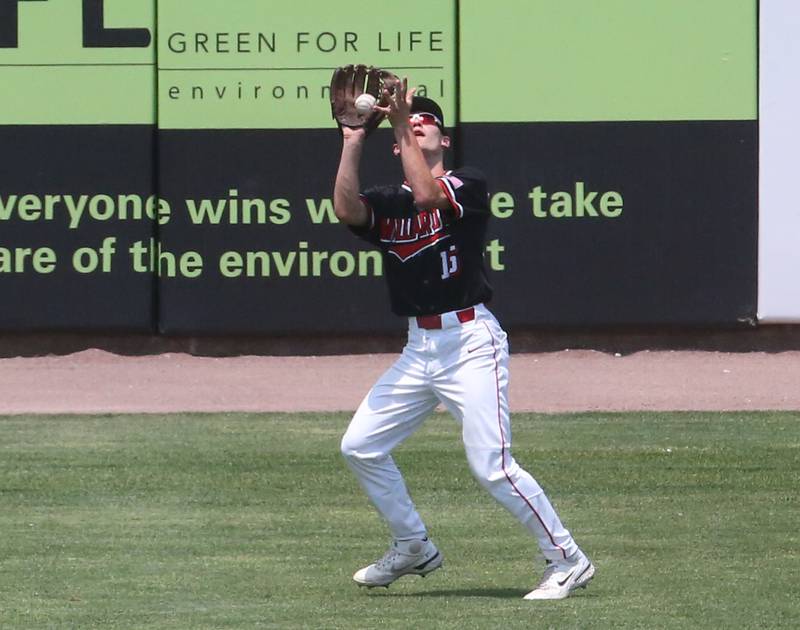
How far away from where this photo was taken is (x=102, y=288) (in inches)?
576

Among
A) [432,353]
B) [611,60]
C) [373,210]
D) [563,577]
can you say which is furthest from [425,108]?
[611,60]

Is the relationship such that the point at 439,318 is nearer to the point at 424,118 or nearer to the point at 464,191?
the point at 464,191

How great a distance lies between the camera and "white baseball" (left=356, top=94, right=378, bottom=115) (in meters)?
6.67

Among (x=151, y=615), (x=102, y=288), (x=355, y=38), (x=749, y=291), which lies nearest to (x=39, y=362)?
(x=102, y=288)

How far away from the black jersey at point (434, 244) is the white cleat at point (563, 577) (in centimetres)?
101

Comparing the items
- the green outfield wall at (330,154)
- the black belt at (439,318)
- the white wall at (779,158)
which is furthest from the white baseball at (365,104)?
the white wall at (779,158)

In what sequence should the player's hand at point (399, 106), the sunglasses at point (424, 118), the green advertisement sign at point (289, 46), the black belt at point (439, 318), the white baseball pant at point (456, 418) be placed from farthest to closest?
the green advertisement sign at point (289, 46) → the sunglasses at point (424, 118) → the black belt at point (439, 318) → the white baseball pant at point (456, 418) → the player's hand at point (399, 106)

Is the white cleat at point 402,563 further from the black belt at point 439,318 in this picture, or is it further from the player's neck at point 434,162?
the player's neck at point 434,162

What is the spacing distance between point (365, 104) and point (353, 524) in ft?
8.29

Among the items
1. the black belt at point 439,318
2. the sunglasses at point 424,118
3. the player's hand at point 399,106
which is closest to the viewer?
the player's hand at point 399,106

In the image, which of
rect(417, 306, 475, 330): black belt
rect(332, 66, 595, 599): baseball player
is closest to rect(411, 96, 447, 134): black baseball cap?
rect(332, 66, 595, 599): baseball player

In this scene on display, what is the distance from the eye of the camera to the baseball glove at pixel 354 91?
673cm

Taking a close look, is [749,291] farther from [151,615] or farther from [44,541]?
[151,615]

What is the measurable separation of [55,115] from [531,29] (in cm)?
390
